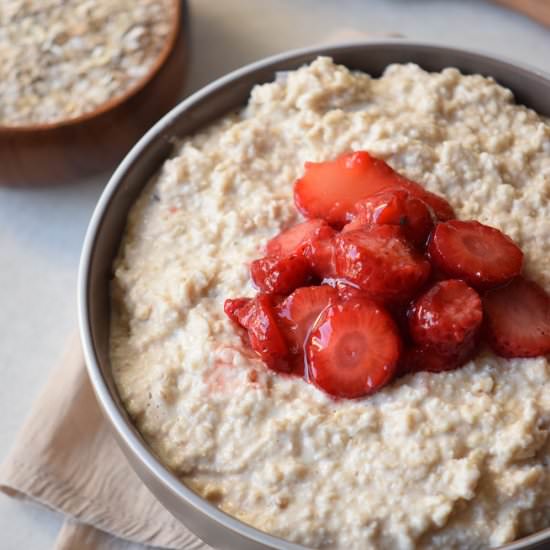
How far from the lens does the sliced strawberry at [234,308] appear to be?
8.50 feet

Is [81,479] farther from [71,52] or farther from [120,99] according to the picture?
[71,52]

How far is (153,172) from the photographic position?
3.09 meters

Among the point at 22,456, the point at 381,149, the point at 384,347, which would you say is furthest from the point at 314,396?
the point at 22,456

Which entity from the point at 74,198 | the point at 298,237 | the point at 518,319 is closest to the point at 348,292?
the point at 298,237

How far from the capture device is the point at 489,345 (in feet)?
8.29

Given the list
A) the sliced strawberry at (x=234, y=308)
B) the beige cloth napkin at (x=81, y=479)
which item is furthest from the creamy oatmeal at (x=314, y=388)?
the beige cloth napkin at (x=81, y=479)

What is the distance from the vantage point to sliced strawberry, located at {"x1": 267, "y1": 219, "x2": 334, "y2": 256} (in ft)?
8.63

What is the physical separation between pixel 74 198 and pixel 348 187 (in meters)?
1.40

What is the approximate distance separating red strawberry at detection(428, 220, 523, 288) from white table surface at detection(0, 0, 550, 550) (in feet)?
5.03

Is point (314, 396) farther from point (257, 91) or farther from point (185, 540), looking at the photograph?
point (257, 91)

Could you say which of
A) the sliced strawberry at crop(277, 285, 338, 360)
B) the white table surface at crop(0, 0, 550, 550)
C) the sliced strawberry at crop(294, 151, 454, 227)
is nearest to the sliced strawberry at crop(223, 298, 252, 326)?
the sliced strawberry at crop(277, 285, 338, 360)

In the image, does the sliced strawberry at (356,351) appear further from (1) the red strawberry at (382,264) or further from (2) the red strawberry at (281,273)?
(2) the red strawberry at (281,273)

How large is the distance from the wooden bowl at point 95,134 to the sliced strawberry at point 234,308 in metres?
1.17

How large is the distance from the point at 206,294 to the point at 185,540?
2.61 ft
